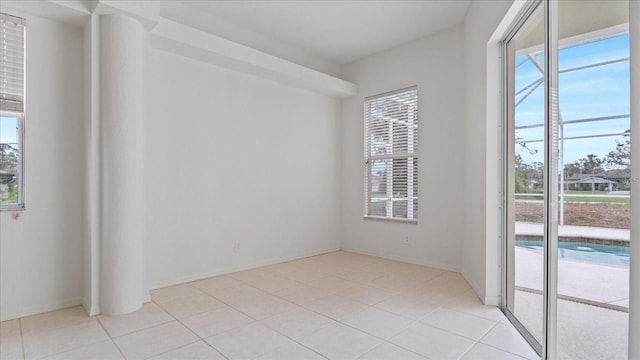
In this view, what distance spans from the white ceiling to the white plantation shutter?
1.61 meters

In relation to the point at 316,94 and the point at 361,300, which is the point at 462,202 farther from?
the point at 316,94

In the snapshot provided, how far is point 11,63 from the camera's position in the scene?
2.86 meters

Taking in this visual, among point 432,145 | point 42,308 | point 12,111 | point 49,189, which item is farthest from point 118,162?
point 432,145

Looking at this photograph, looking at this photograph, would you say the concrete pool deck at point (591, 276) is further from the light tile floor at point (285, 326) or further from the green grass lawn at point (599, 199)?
the light tile floor at point (285, 326)

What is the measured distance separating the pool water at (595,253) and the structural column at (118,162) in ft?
10.9

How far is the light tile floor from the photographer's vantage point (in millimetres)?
2309

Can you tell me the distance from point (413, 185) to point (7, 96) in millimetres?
4551

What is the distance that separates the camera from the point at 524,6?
2.54 metres

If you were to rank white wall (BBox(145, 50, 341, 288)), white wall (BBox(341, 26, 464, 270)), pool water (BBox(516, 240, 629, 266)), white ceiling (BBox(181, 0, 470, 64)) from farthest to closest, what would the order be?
white wall (BBox(341, 26, 464, 270)), white ceiling (BBox(181, 0, 470, 64)), white wall (BBox(145, 50, 341, 288)), pool water (BBox(516, 240, 629, 266))

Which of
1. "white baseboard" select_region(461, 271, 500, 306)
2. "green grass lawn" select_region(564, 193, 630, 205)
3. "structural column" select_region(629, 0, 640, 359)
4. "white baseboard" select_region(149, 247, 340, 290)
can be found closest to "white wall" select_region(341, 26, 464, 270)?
"white baseboard" select_region(461, 271, 500, 306)

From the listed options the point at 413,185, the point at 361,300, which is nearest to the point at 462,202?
the point at 413,185

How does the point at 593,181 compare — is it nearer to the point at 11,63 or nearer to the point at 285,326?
the point at 285,326

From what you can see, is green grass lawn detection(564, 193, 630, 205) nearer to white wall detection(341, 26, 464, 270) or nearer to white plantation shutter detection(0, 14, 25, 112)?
white wall detection(341, 26, 464, 270)

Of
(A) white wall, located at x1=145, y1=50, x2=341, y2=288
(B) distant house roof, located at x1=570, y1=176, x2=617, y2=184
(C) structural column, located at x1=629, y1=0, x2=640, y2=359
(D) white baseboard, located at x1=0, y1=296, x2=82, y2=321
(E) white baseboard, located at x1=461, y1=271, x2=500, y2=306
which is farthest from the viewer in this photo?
(A) white wall, located at x1=145, y1=50, x2=341, y2=288
